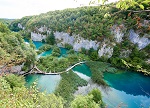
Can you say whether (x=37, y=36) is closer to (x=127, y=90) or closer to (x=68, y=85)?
(x=68, y=85)

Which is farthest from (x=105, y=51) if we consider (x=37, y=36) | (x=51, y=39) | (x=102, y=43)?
(x=37, y=36)

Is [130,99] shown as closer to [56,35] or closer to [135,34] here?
[135,34]

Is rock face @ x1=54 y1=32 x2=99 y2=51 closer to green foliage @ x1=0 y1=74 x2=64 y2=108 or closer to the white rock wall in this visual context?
the white rock wall

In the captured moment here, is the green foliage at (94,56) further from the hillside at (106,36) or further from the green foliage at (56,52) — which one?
the green foliage at (56,52)

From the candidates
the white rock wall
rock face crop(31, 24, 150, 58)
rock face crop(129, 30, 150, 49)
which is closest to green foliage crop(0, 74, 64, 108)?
the white rock wall

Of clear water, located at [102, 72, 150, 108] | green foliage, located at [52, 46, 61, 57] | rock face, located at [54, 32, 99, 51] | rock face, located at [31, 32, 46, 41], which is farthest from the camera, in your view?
rock face, located at [31, 32, 46, 41]

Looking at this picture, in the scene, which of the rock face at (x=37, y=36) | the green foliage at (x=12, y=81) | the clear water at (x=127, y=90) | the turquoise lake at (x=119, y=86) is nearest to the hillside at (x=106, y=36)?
the clear water at (x=127, y=90)
